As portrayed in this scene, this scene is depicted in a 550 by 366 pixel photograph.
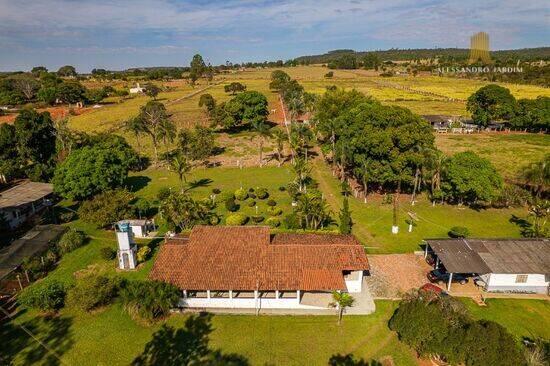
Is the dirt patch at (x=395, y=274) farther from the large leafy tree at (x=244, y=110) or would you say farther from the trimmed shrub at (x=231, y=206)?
the large leafy tree at (x=244, y=110)

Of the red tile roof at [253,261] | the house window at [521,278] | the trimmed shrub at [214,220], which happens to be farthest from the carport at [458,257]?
the trimmed shrub at [214,220]

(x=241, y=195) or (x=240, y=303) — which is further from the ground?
(x=241, y=195)

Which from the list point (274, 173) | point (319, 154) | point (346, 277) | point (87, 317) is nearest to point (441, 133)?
point (319, 154)

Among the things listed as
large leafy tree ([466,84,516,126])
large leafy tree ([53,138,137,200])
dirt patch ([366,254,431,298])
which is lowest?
dirt patch ([366,254,431,298])

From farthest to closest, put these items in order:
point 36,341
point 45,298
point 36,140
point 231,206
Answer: point 36,140 < point 231,206 < point 45,298 < point 36,341

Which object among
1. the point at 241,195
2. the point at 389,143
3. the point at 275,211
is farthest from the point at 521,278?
the point at 241,195

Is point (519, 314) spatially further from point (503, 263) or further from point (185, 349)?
point (185, 349)

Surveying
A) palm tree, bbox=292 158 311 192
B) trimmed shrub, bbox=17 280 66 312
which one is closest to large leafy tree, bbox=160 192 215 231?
trimmed shrub, bbox=17 280 66 312

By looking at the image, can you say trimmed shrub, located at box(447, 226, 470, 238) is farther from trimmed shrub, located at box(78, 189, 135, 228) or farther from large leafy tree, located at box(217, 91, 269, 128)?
large leafy tree, located at box(217, 91, 269, 128)

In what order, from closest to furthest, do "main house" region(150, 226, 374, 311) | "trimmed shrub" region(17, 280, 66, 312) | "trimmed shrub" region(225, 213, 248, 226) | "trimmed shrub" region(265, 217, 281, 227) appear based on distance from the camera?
1. "main house" region(150, 226, 374, 311)
2. "trimmed shrub" region(17, 280, 66, 312)
3. "trimmed shrub" region(225, 213, 248, 226)
4. "trimmed shrub" region(265, 217, 281, 227)
